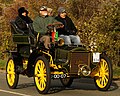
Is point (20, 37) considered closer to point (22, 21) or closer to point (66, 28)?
point (22, 21)

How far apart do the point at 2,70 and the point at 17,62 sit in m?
6.92

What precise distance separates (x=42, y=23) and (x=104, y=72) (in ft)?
6.78

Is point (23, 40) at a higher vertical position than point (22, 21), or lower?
lower

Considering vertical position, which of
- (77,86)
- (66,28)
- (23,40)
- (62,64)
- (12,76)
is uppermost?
(66,28)

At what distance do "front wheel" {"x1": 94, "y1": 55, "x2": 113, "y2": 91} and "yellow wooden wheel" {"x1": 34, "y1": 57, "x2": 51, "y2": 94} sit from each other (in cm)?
144

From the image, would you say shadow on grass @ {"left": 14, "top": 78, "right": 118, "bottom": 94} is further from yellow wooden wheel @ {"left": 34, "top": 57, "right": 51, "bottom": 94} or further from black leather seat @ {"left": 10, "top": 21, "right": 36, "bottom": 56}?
black leather seat @ {"left": 10, "top": 21, "right": 36, "bottom": 56}

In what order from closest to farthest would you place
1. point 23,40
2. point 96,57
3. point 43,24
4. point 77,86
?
point 96,57
point 43,24
point 23,40
point 77,86

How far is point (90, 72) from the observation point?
11141 mm

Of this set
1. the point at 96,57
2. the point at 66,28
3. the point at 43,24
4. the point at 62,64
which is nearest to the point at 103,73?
the point at 96,57

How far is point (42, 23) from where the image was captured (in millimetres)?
11773

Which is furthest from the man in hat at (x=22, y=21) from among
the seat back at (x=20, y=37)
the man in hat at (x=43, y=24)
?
the man in hat at (x=43, y=24)

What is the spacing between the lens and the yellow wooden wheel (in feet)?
35.5

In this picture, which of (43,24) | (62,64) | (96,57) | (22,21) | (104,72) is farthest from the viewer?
(22,21)

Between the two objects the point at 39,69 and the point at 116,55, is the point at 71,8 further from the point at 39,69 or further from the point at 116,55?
the point at 39,69
